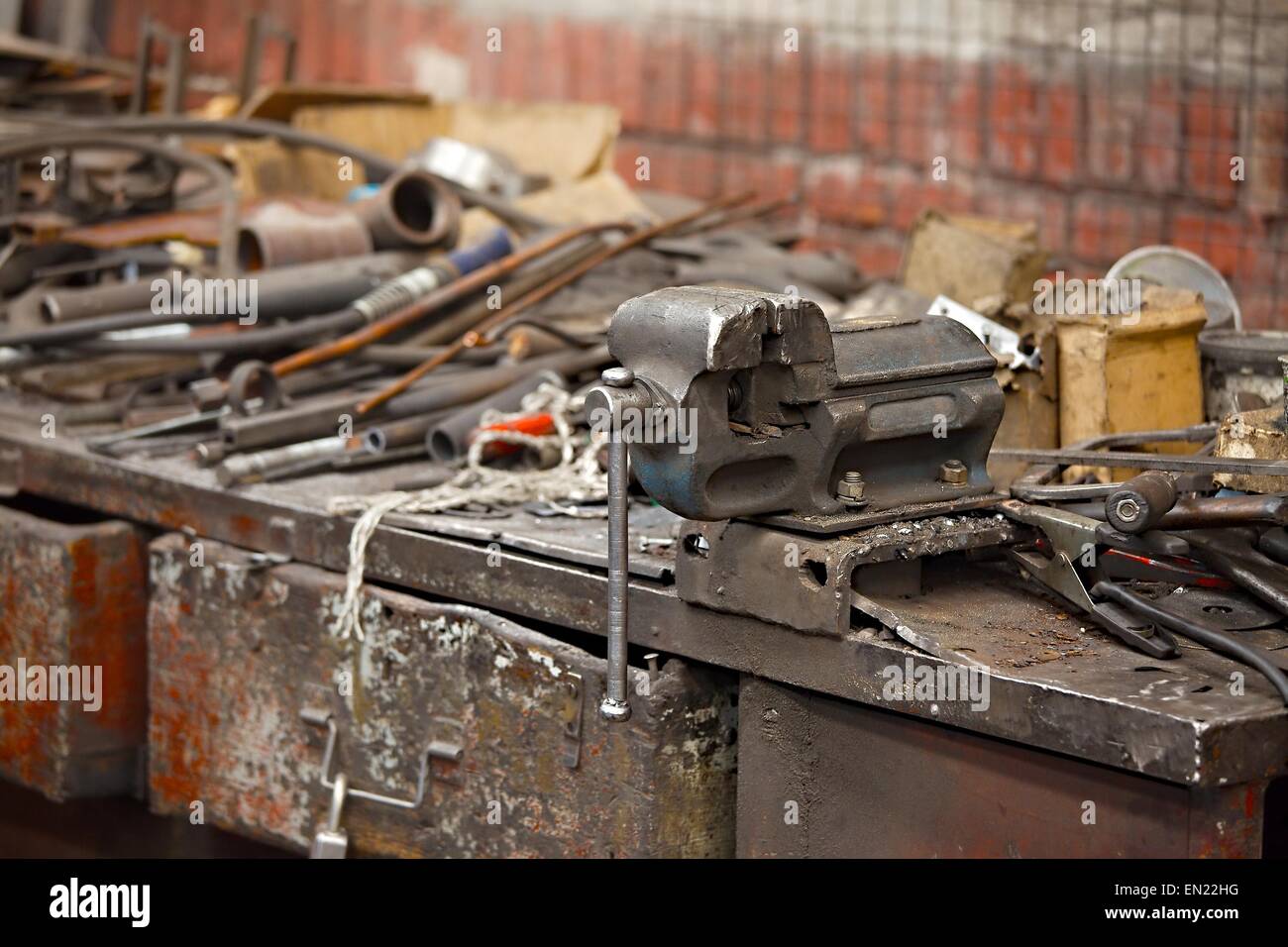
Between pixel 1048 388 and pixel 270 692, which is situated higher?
pixel 1048 388

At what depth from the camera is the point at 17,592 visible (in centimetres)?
358

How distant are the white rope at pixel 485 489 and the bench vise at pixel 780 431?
63cm

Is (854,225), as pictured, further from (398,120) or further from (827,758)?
(827,758)

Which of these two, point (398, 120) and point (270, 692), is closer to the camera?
point (270, 692)

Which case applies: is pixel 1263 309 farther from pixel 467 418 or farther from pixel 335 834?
pixel 335 834

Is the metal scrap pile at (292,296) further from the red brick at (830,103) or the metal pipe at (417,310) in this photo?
the red brick at (830,103)

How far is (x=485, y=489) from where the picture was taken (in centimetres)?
318

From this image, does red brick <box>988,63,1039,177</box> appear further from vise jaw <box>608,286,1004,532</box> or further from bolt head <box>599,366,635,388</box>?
bolt head <box>599,366,635,388</box>

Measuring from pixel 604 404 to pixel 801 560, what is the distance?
35 centimetres

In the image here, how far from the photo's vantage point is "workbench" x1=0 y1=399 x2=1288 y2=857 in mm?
2156

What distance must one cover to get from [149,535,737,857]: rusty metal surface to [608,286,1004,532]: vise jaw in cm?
40

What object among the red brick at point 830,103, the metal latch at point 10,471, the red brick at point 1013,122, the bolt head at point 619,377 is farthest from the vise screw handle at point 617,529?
the red brick at point 830,103

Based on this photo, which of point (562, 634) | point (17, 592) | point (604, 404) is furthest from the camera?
point (17, 592)

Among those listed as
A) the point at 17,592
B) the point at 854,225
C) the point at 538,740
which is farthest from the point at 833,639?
the point at 854,225
